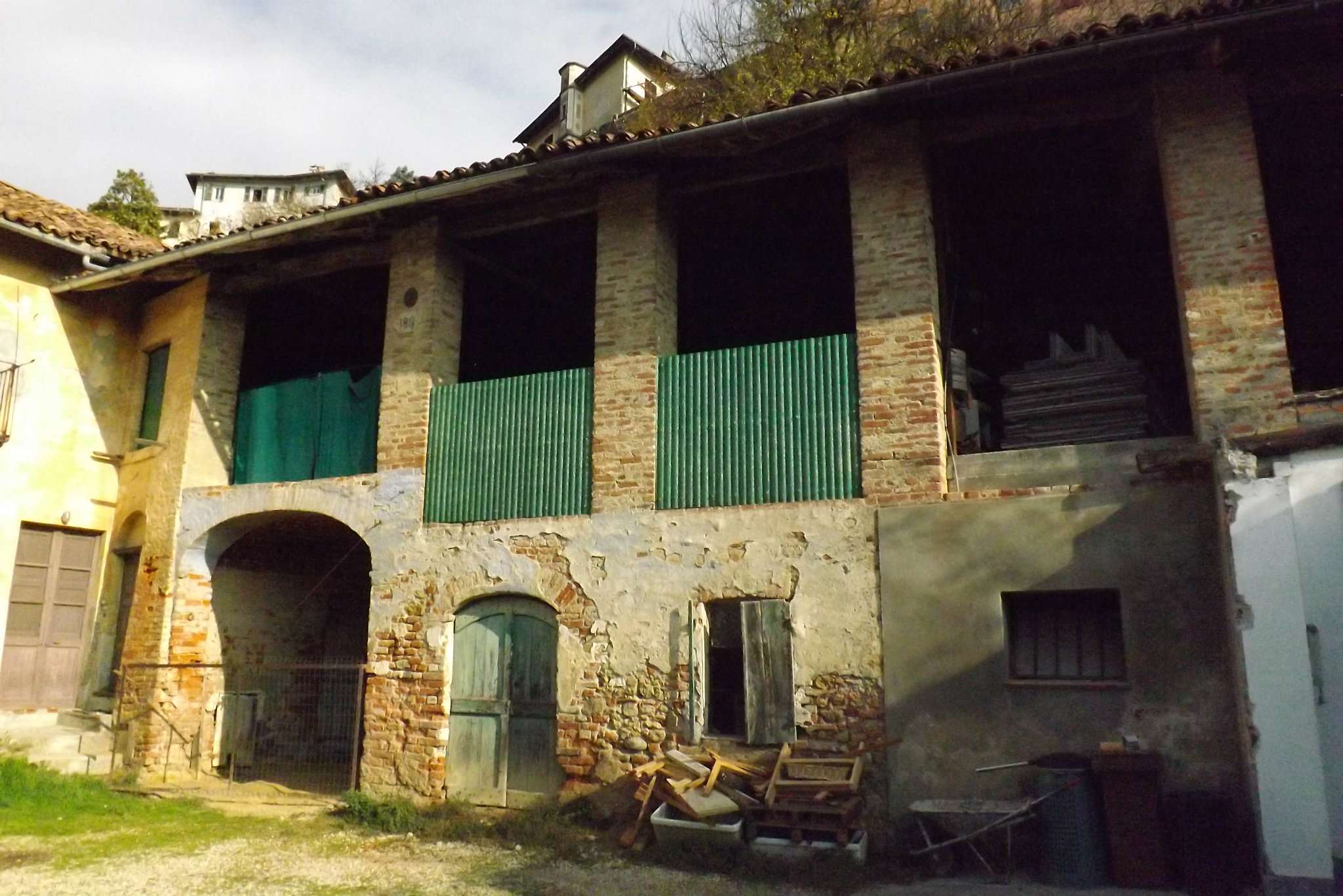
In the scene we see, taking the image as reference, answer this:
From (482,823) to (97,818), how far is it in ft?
12.5

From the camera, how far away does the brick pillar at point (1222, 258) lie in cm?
768

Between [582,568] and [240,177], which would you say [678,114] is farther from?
[240,177]

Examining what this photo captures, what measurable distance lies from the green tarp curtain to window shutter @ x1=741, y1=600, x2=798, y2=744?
5.10 metres

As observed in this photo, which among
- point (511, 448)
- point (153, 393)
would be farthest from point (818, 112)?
point (153, 393)

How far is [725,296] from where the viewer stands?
42.0ft

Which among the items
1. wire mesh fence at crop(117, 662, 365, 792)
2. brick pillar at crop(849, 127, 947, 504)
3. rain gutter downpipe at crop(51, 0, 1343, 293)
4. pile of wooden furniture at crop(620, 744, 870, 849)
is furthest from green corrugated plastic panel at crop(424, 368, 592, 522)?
brick pillar at crop(849, 127, 947, 504)

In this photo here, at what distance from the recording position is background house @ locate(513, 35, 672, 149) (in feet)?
103

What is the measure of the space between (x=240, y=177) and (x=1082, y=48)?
50683mm

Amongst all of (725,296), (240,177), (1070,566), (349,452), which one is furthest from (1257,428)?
(240,177)

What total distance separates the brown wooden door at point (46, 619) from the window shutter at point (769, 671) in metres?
9.19

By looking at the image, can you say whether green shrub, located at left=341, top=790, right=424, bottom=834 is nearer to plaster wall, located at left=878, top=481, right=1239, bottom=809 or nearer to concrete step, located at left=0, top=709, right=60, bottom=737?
plaster wall, located at left=878, top=481, right=1239, bottom=809

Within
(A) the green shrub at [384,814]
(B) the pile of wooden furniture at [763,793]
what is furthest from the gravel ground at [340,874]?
(A) the green shrub at [384,814]

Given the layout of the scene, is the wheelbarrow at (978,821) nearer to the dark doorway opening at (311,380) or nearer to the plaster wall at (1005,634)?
the plaster wall at (1005,634)

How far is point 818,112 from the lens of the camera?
346 inches
